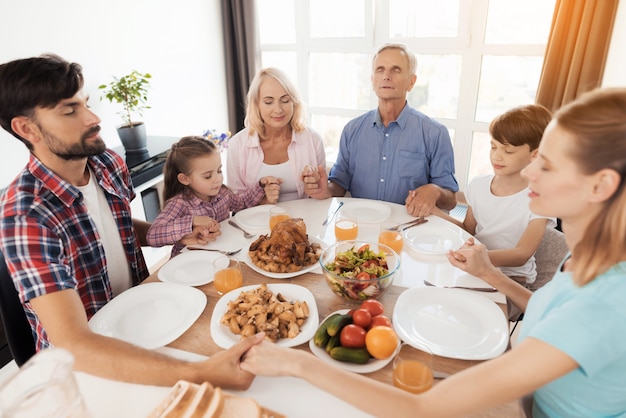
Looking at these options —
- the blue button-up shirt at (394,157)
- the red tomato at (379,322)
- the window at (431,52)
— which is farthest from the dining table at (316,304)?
the window at (431,52)

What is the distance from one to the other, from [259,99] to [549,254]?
1.69 meters

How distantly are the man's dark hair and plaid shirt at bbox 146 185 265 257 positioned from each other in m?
0.61

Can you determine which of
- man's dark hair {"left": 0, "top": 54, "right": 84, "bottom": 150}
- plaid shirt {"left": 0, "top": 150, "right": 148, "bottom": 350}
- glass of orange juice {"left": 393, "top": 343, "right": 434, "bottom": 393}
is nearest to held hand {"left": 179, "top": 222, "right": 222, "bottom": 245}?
plaid shirt {"left": 0, "top": 150, "right": 148, "bottom": 350}

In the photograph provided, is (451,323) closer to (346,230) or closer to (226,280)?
(346,230)

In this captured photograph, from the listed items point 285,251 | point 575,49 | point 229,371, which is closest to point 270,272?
point 285,251

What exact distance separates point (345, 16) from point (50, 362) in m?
4.32

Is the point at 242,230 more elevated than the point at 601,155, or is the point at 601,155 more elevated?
the point at 601,155

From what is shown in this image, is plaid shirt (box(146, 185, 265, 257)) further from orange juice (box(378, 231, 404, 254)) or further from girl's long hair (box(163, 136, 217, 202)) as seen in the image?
orange juice (box(378, 231, 404, 254))

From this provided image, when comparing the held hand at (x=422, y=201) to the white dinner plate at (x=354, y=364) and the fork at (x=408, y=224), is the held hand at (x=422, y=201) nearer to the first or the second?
the fork at (x=408, y=224)

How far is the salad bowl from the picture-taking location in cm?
130

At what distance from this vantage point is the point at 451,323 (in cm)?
125

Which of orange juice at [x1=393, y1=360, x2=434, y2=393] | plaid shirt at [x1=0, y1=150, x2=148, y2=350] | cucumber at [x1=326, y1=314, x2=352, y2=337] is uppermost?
plaid shirt at [x1=0, y1=150, x2=148, y2=350]

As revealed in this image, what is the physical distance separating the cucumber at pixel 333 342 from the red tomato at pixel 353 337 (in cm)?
2

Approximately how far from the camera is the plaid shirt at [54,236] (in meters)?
1.21
